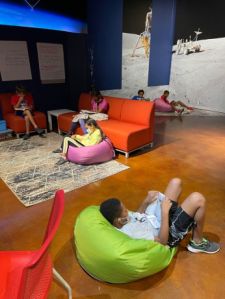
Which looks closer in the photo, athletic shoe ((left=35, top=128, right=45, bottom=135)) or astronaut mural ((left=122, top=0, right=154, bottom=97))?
athletic shoe ((left=35, top=128, right=45, bottom=135))

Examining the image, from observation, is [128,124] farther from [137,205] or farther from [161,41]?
[161,41]

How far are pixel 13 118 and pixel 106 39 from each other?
3291 millimetres

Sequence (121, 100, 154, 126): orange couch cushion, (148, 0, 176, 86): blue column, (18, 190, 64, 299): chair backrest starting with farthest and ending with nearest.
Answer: (148, 0, 176, 86): blue column, (121, 100, 154, 126): orange couch cushion, (18, 190, 64, 299): chair backrest

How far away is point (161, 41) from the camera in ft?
24.6

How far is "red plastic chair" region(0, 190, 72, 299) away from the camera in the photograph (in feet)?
2.62

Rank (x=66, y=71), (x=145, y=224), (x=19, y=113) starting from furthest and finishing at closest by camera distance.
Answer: (x=66, y=71) → (x=19, y=113) → (x=145, y=224)

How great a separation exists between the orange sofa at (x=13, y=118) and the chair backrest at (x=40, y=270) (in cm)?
430

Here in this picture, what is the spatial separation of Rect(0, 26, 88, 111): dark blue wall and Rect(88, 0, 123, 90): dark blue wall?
1.26 ft

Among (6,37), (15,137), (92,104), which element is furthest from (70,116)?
(6,37)

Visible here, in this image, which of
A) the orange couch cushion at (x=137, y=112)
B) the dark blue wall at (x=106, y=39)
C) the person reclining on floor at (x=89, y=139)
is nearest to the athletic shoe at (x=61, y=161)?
the person reclining on floor at (x=89, y=139)

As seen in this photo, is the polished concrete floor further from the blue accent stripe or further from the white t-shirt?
the blue accent stripe

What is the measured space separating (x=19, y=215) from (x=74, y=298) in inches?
46.5

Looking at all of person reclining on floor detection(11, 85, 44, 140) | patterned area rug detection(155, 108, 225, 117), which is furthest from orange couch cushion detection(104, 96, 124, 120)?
patterned area rug detection(155, 108, 225, 117)

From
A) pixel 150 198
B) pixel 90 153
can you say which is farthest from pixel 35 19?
pixel 150 198
